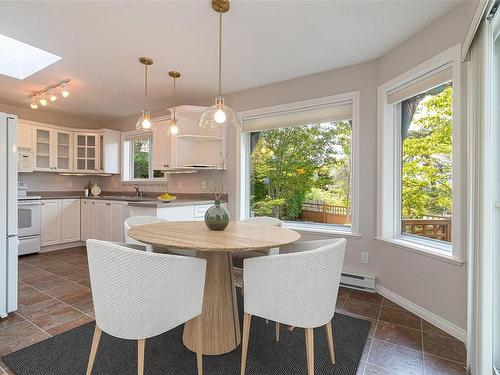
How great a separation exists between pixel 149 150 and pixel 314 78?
125 inches

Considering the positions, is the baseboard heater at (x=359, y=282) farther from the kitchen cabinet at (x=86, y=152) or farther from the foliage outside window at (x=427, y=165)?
the kitchen cabinet at (x=86, y=152)

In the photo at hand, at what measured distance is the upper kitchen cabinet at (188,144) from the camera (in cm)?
379

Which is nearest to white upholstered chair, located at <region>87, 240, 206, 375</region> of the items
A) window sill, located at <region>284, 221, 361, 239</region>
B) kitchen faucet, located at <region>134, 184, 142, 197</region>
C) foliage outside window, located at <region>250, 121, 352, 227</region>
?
window sill, located at <region>284, 221, 361, 239</region>

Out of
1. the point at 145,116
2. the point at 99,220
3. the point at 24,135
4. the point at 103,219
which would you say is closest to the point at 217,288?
the point at 145,116

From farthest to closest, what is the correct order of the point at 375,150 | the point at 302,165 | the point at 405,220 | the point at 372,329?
the point at 302,165, the point at 375,150, the point at 405,220, the point at 372,329

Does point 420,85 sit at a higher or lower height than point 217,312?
higher

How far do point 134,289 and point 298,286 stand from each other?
31.1 inches

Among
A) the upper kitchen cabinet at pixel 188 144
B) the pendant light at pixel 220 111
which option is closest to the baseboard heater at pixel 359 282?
the pendant light at pixel 220 111

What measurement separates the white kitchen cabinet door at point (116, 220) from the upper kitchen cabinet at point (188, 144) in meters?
0.81

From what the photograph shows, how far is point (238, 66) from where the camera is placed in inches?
117

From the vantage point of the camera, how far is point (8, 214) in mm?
2188

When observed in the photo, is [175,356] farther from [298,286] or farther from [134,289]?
[298,286]

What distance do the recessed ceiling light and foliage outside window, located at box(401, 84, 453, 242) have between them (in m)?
3.60

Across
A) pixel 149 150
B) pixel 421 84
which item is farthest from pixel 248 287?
pixel 149 150
